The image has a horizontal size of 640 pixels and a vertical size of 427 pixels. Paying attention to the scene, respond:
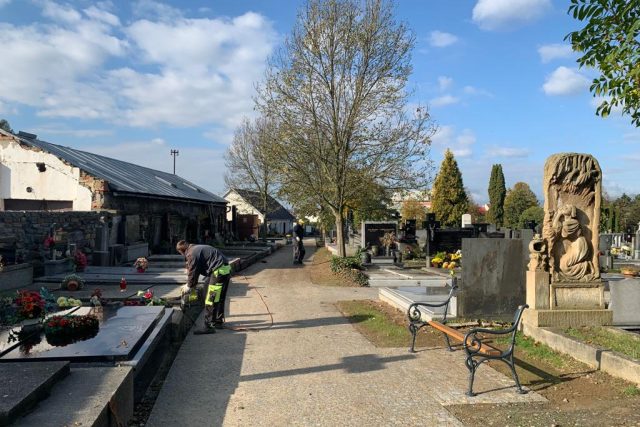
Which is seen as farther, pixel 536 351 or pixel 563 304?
pixel 563 304

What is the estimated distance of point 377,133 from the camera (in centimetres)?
1867

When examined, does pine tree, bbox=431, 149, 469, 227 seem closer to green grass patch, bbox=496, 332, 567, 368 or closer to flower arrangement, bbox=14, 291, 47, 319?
green grass patch, bbox=496, 332, 567, 368

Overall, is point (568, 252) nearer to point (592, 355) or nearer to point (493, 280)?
point (493, 280)

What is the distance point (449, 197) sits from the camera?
154 ft

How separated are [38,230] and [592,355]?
551 inches

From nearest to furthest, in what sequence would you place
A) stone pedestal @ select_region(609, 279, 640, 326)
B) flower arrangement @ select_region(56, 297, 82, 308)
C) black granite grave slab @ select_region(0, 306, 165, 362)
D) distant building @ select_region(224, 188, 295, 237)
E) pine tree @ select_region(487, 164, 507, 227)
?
1. black granite grave slab @ select_region(0, 306, 165, 362)
2. stone pedestal @ select_region(609, 279, 640, 326)
3. flower arrangement @ select_region(56, 297, 82, 308)
4. distant building @ select_region(224, 188, 295, 237)
5. pine tree @ select_region(487, 164, 507, 227)

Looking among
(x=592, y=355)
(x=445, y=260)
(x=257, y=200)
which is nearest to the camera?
(x=592, y=355)

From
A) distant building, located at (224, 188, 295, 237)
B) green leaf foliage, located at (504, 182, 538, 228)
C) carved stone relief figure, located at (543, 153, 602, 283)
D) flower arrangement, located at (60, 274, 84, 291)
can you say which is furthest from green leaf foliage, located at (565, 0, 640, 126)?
green leaf foliage, located at (504, 182, 538, 228)

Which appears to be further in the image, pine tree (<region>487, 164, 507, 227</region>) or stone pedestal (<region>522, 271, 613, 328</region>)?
pine tree (<region>487, 164, 507, 227</region>)

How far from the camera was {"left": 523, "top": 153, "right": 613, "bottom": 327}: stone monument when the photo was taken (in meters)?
7.85

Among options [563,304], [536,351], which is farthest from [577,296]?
[536,351]

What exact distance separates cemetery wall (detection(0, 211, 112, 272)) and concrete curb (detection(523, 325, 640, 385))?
41.4 feet

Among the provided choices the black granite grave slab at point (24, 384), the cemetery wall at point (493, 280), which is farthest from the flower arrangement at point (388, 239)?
the black granite grave slab at point (24, 384)

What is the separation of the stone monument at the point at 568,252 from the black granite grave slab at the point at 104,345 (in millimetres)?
5630
